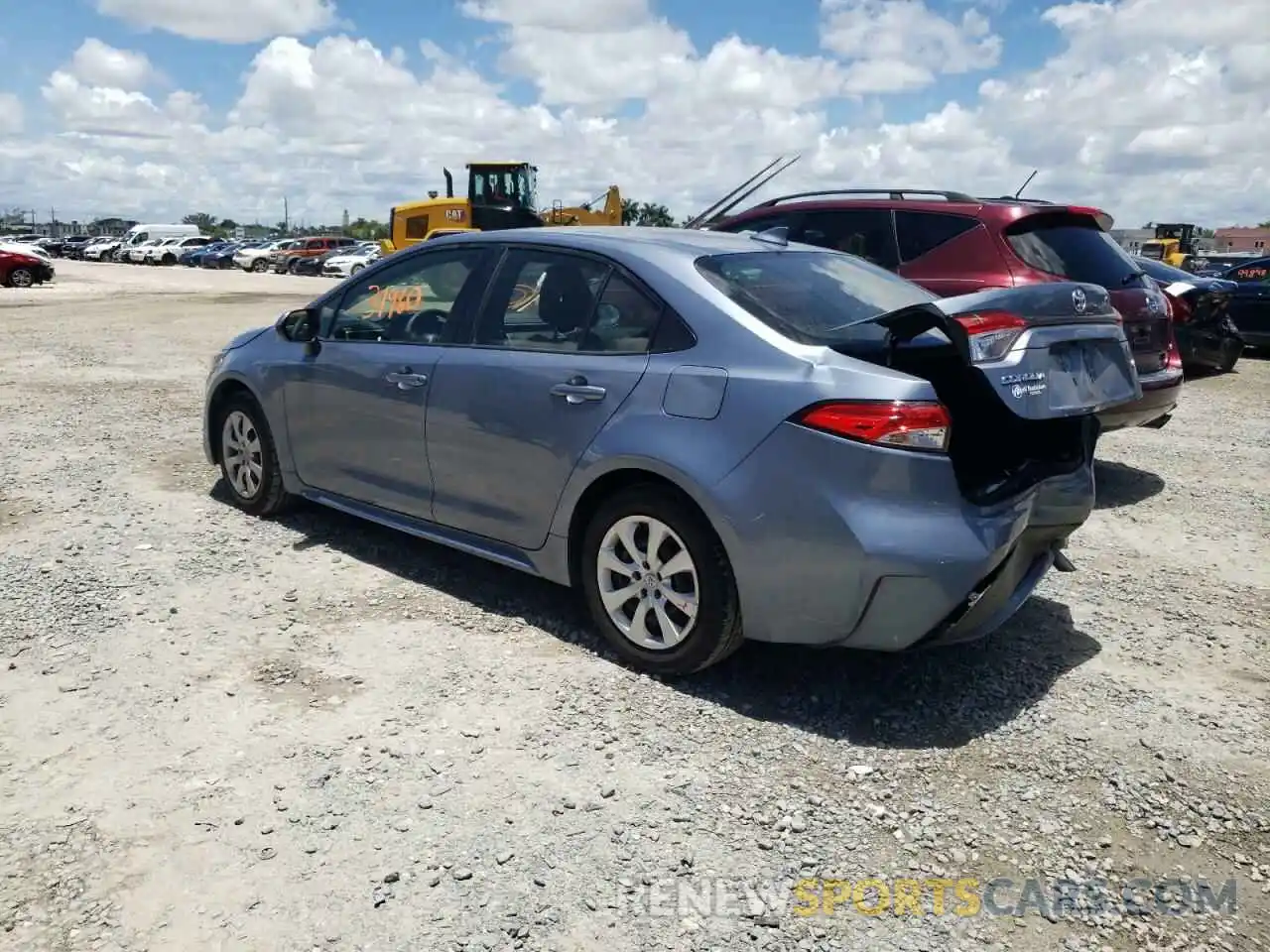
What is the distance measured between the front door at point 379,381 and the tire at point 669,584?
3.46 feet

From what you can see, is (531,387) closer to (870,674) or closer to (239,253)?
(870,674)

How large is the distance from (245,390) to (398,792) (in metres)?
3.31

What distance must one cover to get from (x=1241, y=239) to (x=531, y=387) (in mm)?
124296

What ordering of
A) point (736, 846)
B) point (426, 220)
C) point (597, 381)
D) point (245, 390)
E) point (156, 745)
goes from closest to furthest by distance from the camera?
point (736, 846), point (156, 745), point (597, 381), point (245, 390), point (426, 220)

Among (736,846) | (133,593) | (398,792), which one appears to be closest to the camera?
(736,846)

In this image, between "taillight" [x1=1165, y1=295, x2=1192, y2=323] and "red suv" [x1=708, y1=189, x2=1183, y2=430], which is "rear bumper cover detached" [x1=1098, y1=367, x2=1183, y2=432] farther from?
"taillight" [x1=1165, y1=295, x2=1192, y2=323]

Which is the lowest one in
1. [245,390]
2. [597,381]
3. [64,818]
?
[64,818]

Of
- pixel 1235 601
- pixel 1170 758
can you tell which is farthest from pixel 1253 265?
pixel 1170 758

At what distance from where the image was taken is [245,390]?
5816 millimetres

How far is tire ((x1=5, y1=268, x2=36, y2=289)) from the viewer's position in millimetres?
30922

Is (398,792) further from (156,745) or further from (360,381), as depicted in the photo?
(360,381)

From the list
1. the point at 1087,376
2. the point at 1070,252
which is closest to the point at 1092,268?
the point at 1070,252

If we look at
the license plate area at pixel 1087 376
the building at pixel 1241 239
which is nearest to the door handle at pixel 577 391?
the license plate area at pixel 1087 376

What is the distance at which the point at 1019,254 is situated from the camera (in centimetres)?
680
